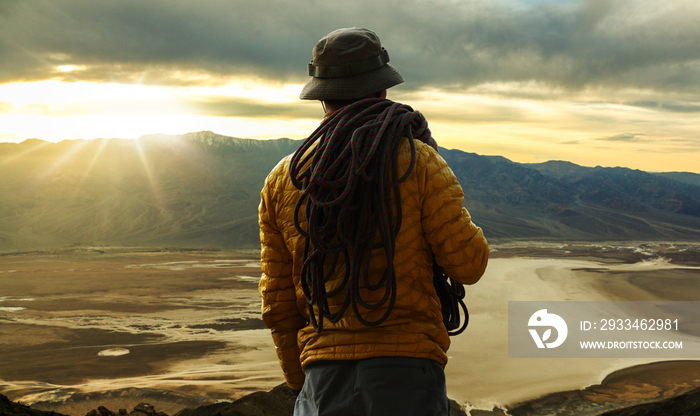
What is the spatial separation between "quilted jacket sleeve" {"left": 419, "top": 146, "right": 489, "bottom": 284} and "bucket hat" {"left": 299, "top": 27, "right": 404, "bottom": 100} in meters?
0.23

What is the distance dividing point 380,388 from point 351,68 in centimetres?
76

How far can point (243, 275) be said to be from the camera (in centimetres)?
2208

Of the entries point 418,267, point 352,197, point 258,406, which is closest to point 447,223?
point 418,267

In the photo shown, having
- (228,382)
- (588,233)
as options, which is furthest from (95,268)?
(588,233)

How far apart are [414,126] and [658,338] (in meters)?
14.4

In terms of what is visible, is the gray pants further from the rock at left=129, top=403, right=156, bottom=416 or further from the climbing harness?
the rock at left=129, top=403, right=156, bottom=416

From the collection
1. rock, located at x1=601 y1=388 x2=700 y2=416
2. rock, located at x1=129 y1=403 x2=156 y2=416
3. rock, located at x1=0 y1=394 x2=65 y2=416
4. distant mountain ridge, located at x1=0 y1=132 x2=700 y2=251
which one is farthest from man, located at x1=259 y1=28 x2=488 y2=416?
distant mountain ridge, located at x1=0 y1=132 x2=700 y2=251

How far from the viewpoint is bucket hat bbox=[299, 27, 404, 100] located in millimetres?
1248

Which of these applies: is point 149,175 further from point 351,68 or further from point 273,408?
point 351,68

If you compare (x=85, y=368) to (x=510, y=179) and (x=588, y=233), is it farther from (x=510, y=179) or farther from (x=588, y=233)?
(x=510, y=179)

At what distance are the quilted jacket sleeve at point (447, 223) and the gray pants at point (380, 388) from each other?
0.25 m

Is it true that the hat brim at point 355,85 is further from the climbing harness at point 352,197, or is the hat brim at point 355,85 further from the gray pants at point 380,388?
the gray pants at point 380,388

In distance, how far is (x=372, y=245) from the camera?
115 centimetres

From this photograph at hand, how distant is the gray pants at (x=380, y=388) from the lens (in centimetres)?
108
